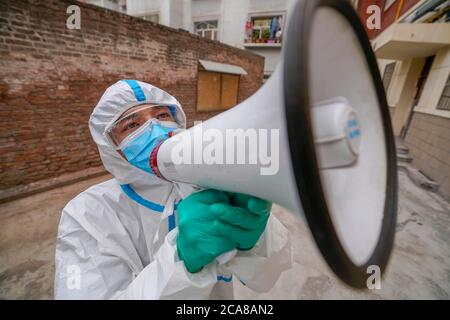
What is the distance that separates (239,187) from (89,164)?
13.5ft

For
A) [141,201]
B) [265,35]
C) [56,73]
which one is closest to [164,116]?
[141,201]

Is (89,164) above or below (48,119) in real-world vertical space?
below

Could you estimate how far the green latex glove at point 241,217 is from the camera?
23.8 inches

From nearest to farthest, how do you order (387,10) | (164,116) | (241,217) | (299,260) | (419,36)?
1. (241,217)
2. (164,116)
3. (299,260)
4. (419,36)
5. (387,10)

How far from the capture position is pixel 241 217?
0.63 meters

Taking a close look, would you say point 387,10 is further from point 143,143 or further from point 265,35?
point 143,143

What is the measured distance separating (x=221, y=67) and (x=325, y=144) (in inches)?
254

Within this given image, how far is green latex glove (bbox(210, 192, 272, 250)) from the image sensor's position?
60 cm

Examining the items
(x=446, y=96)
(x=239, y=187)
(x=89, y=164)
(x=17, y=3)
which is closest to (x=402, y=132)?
(x=446, y=96)

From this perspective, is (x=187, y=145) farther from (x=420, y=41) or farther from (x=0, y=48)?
(x=420, y=41)

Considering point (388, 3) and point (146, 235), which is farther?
point (388, 3)

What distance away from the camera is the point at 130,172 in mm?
1123

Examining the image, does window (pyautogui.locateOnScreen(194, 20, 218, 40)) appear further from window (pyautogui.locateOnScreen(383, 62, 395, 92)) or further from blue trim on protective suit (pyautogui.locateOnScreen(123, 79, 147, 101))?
blue trim on protective suit (pyautogui.locateOnScreen(123, 79, 147, 101))

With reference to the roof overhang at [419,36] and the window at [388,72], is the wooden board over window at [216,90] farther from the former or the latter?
the window at [388,72]
